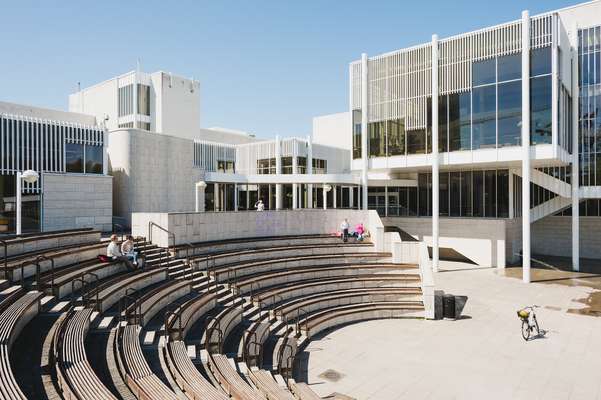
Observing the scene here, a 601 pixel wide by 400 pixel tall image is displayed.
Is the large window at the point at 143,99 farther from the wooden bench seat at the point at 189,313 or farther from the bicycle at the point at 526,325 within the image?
the bicycle at the point at 526,325

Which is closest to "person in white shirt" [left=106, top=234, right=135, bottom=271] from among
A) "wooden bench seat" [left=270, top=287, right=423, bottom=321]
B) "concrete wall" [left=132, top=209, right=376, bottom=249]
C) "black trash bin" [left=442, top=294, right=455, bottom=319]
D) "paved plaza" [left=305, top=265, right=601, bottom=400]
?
"concrete wall" [left=132, top=209, right=376, bottom=249]

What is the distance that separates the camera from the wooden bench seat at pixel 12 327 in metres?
5.30

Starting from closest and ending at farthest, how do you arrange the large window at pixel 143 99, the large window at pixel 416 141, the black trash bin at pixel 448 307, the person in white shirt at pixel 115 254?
the person in white shirt at pixel 115 254, the black trash bin at pixel 448 307, the large window at pixel 416 141, the large window at pixel 143 99

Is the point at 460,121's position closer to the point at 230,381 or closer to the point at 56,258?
the point at 230,381

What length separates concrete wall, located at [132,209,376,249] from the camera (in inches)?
688

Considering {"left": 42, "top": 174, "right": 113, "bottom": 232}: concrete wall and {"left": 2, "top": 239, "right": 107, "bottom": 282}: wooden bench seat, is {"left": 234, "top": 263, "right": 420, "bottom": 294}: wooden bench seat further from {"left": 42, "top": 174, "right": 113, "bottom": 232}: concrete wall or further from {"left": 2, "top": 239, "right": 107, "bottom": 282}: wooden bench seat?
{"left": 42, "top": 174, "right": 113, "bottom": 232}: concrete wall

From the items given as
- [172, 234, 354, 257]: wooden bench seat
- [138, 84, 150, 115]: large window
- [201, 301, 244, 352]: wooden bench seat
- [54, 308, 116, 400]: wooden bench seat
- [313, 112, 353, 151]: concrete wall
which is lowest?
[201, 301, 244, 352]: wooden bench seat

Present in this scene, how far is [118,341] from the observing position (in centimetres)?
851

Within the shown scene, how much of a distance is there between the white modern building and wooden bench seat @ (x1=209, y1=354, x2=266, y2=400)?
19.1 m

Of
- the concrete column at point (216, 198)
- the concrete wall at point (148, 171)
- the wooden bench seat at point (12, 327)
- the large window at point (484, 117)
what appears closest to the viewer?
the wooden bench seat at point (12, 327)

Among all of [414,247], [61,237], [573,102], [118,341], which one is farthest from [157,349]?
[573,102]

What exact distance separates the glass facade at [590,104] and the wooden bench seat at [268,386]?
86.1 feet

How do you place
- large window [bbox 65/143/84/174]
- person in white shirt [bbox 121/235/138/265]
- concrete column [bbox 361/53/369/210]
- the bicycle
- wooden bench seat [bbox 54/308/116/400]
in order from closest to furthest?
wooden bench seat [bbox 54/308/116/400]
the bicycle
person in white shirt [bbox 121/235/138/265]
large window [bbox 65/143/84/174]
concrete column [bbox 361/53/369/210]

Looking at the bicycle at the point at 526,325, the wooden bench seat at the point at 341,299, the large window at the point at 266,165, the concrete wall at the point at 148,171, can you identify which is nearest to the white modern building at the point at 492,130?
the wooden bench seat at the point at 341,299
